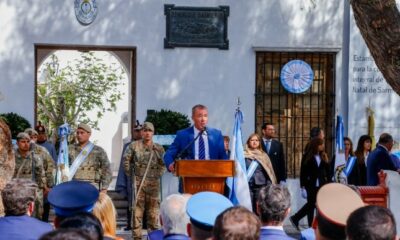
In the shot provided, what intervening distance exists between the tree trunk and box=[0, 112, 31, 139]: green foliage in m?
6.99

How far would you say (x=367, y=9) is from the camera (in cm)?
1059

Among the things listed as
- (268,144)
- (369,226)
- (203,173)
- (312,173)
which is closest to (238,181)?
(203,173)

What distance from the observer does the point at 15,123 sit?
15.9 m

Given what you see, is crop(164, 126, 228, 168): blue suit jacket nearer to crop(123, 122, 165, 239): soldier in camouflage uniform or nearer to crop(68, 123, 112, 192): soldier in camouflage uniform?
crop(68, 123, 112, 192): soldier in camouflage uniform

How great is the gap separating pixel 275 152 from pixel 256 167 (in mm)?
1556

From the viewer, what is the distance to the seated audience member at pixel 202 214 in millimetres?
5504

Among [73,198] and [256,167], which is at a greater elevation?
[73,198]

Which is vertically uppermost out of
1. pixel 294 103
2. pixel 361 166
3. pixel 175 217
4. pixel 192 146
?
pixel 294 103

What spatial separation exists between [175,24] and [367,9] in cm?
632

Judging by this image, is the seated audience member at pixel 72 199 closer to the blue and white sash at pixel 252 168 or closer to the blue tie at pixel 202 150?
the blue tie at pixel 202 150

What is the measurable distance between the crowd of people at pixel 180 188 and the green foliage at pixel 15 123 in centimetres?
68

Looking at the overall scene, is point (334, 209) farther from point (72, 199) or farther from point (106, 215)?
point (72, 199)

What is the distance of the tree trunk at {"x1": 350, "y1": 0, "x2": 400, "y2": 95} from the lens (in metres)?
10.5

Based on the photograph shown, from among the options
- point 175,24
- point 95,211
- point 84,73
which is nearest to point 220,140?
point 175,24
